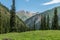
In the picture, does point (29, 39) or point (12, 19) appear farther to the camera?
point (12, 19)

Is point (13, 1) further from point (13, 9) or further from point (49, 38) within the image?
point (49, 38)

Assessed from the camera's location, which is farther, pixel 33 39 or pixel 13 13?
pixel 13 13

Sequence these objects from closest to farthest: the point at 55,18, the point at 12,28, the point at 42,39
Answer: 1. the point at 42,39
2. the point at 12,28
3. the point at 55,18

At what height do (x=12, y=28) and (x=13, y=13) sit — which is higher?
(x=13, y=13)

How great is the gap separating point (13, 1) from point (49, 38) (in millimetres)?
69480

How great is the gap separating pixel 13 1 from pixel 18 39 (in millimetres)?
69954

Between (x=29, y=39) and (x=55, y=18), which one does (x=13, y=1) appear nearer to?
(x=55, y=18)

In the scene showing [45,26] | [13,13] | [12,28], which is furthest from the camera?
[45,26]

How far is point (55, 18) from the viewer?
159625 millimetres

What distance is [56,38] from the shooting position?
155ft

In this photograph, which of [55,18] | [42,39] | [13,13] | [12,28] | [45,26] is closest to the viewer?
[42,39]

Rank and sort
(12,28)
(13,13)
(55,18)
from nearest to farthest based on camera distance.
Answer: (12,28), (13,13), (55,18)

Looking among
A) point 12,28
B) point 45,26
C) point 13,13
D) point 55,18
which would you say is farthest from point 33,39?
point 45,26

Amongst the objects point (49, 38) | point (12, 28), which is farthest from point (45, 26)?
point (49, 38)
